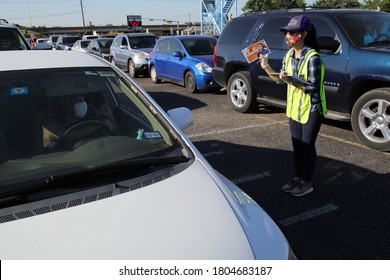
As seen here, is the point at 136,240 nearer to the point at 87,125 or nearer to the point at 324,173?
the point at 87,125

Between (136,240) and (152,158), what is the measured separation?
2.14ft

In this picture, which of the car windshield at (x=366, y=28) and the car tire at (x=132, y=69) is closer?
the car windshield at (x=366, y=28)

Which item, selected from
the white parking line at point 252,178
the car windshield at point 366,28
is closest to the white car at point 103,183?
the white parking line at point 252,178

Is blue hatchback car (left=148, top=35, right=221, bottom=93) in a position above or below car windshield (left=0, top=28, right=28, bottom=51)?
below

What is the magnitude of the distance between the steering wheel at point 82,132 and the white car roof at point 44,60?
0.47m

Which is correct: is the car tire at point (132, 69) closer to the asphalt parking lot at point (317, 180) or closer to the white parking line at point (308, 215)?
the asphalt parking lot at point (317, 180)

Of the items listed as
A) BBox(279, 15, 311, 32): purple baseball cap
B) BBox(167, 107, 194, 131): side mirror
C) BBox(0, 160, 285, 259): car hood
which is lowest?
BBox(0, 160, 285, 259): car hood

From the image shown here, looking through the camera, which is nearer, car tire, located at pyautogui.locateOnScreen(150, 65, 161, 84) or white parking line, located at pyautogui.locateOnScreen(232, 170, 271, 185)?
white parking line, located at pyautogui.locateOnScreen(232, 170, 271, 185)

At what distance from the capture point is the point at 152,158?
85.0 inches

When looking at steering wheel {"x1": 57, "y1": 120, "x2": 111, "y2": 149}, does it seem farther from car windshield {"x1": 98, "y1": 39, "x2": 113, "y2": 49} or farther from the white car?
car windshield {"x1": 98, "y1": 39, "x2": 113, "y2": 49}

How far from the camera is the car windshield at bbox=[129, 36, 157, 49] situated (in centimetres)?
1511

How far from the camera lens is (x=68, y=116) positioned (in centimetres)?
256

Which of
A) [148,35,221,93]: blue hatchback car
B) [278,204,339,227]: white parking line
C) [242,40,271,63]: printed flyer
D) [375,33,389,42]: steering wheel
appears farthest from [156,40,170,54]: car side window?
[278,204,339,227]: white parking line

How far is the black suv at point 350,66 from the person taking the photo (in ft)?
16.2
